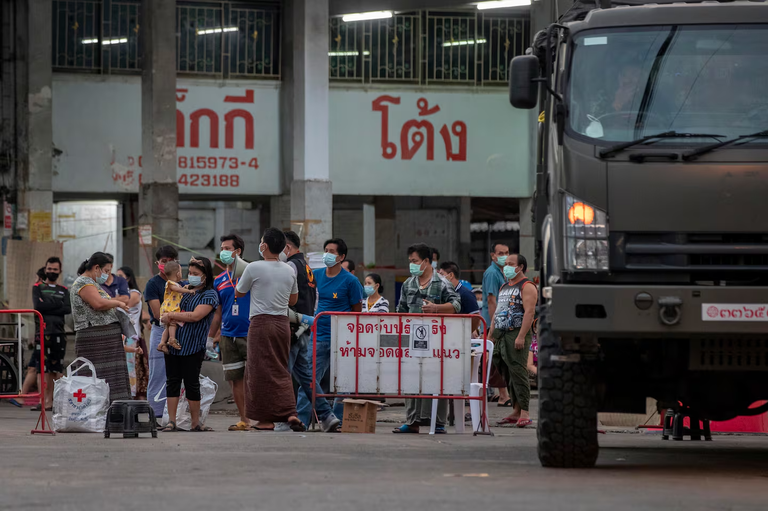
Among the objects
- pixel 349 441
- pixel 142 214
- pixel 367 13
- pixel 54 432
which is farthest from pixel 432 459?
pixel 367 13

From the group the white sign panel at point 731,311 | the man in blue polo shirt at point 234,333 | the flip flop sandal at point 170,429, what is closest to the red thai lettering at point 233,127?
the man in blue polo shirt at point 234,333

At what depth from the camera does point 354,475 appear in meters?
8.18

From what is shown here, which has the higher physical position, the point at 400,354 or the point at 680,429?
the point at 400,354

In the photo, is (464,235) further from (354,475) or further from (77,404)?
(354,475)

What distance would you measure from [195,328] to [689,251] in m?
6.07

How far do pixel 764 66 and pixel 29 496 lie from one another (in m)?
5.11

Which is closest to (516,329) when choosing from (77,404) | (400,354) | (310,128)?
(400,354)

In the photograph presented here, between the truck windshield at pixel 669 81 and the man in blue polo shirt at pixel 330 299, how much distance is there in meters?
5.33

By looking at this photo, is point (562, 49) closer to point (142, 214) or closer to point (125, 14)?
point (142, 214)

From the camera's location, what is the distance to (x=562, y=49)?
8852 millimetres

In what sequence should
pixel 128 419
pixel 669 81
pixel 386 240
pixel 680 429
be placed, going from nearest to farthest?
1. pixel 669 81
2. pixel 128 419
3. pixel 680 429
4. pixel 386 240

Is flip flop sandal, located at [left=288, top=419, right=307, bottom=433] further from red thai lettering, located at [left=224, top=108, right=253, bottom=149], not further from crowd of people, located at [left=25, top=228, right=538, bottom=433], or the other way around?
red thai lettering, located at [left=224, top=108, right=253, bottom=149]

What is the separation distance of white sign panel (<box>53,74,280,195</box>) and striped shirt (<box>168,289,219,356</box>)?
1261 cm

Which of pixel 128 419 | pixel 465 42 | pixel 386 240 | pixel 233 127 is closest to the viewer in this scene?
pixel 128 419
